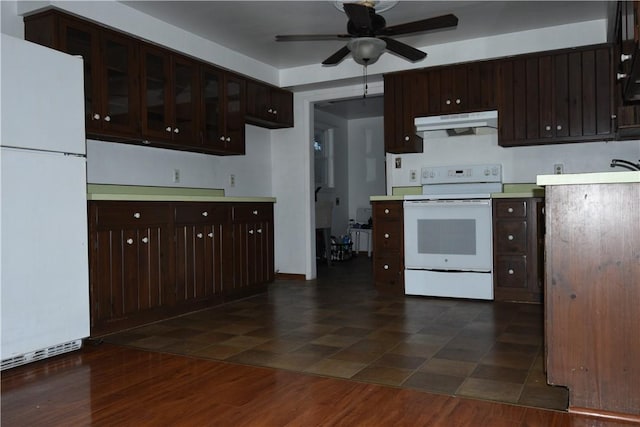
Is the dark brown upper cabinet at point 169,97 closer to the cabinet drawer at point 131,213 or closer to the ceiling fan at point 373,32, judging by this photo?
the cabinet drawer at point 131,213

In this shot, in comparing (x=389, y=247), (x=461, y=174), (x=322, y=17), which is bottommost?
(x=389, y=247)

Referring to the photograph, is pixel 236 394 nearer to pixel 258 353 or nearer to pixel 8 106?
pixel 258 353

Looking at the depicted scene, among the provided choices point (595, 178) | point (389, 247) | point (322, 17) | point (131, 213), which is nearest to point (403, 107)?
point (322, 17)

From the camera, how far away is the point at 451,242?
175 inches

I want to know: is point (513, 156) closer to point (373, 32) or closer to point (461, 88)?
point (461, 88)

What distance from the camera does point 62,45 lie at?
10.8ft

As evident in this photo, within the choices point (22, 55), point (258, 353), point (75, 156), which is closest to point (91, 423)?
point (258, 353)

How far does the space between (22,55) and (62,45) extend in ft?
2.41

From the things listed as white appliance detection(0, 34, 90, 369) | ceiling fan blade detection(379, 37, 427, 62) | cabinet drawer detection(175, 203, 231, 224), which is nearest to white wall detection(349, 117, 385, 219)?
cabinet drawer detection(175, 203, 231, 224)

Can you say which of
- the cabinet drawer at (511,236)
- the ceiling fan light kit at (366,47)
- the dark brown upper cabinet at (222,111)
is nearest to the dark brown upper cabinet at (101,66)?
the dark brown upper cabinet at (222,111)

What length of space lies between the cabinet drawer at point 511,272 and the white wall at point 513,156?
34.5 inches

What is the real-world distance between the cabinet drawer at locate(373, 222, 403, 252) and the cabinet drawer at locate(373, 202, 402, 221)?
2.3 inches

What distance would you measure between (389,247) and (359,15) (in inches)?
92.4

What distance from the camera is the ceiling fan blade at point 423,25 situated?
3145mm
